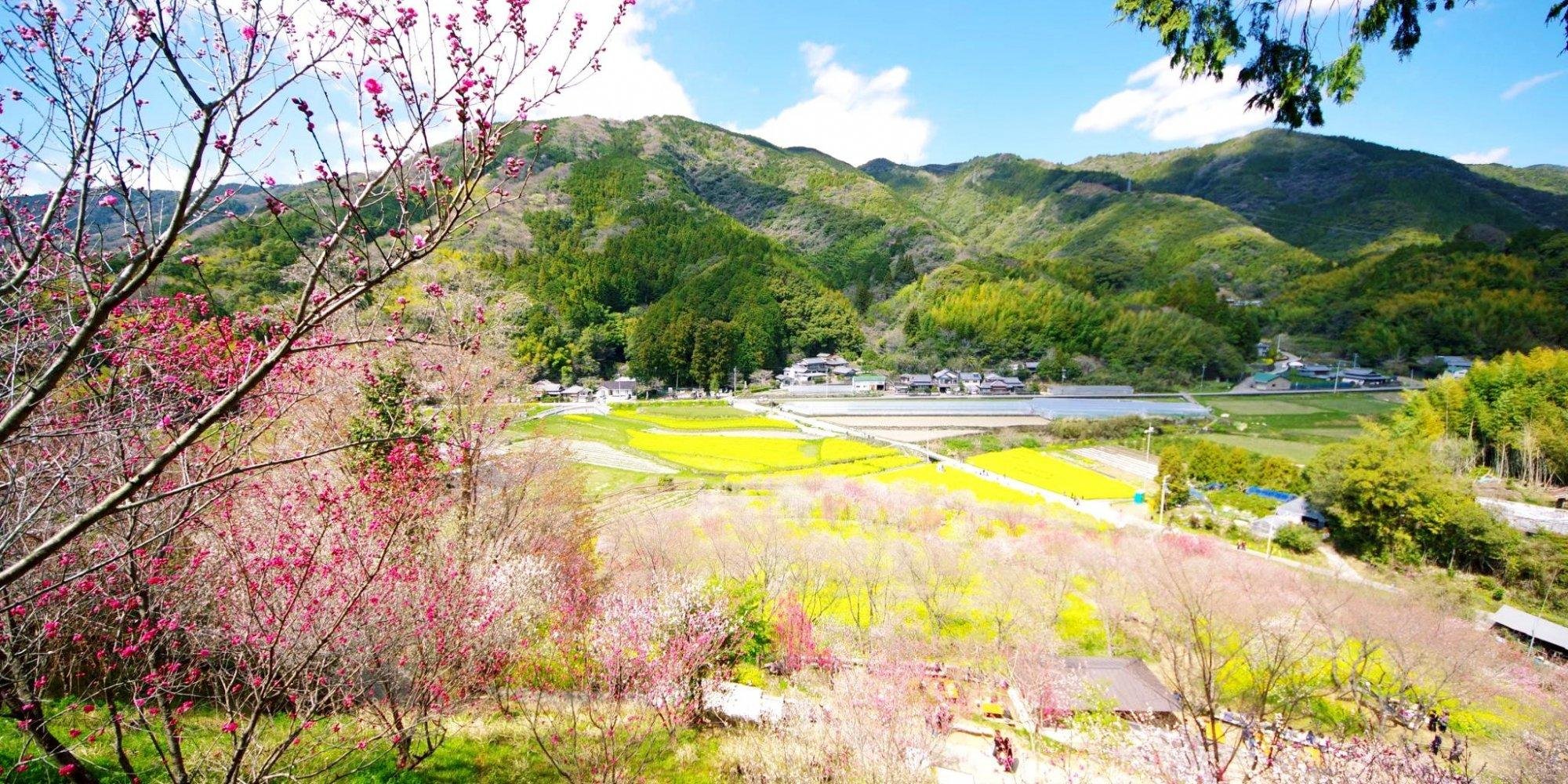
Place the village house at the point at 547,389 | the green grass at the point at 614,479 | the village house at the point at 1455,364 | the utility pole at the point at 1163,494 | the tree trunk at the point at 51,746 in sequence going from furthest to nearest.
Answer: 1. the village house at the point at 1455,364
2. the village house at the point at 547,389
3. the green grass at the point at 614,479
4. the utility pole at the point at 1163,494
5. the tree trunk at the point at 51,746

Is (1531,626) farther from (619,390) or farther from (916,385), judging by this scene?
(619,390)

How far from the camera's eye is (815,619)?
1332 centimetres

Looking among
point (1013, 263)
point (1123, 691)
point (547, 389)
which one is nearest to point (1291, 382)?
point (1013, 263)

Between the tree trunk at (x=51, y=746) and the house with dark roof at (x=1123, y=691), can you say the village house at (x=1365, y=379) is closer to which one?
the house with dark roof at (x=1123, y=691)

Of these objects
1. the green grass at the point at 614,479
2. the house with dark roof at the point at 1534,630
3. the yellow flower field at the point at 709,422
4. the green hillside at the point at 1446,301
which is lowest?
the house with dark roof at the point at 1534,630

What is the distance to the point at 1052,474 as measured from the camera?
30484 millimetres

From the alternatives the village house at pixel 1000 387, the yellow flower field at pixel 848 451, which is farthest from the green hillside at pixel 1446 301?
the yellow flower field at pixel 848 451

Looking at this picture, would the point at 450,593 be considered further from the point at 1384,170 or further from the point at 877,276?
the point at 1384,170

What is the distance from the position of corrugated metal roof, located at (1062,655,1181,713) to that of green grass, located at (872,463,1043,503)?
12.1 metres

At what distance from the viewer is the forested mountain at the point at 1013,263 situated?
174 feet

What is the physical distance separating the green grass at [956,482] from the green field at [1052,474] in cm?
207

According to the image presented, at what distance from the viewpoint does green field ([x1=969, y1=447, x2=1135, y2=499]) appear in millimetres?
27766

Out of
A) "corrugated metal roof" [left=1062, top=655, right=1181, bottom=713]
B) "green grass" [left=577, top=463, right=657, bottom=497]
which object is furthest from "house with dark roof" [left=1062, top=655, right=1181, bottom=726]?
"green grass" [left=577, top=463, right=657, bottom=497]

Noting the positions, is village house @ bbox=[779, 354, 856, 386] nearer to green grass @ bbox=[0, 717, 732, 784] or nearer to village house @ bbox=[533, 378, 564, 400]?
village house @ bbox=[533, 378, 564, 400]
